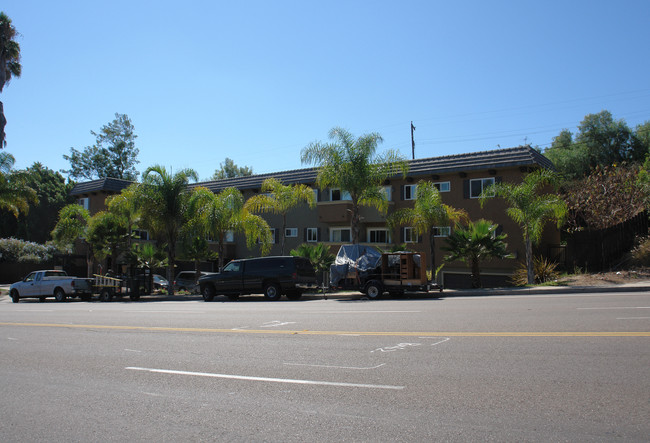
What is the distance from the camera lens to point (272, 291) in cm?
2214

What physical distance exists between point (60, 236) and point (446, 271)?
928 inches

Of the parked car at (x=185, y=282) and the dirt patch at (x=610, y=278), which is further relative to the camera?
the parked car at (x=185, y=282)

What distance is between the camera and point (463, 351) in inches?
320

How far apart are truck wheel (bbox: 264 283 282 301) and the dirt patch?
11768mm

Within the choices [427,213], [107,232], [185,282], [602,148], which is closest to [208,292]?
[427,213]

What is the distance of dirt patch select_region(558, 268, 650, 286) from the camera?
20672 mm

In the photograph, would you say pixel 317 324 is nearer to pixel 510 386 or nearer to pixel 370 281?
pixel 510 386

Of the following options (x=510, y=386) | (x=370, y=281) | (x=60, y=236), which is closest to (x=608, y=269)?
(x=370, y=281)

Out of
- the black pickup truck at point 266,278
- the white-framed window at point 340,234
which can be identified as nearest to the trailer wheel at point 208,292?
the black pickup truck at point 266,278

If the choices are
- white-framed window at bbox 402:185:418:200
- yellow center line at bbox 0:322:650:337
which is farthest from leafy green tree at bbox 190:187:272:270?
yellow center line at bbox 0:322:650:337

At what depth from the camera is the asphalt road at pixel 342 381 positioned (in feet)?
16.3

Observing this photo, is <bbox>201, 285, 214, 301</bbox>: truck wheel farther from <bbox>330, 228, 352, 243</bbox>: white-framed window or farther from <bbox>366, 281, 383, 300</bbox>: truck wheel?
<bbox>330, 228, 352, 243</bbox>: white-framed window

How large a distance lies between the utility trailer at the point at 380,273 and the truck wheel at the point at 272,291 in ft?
7.90

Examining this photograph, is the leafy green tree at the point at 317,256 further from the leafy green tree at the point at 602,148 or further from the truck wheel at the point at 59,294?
the leafy green tree at the point at 602,148
